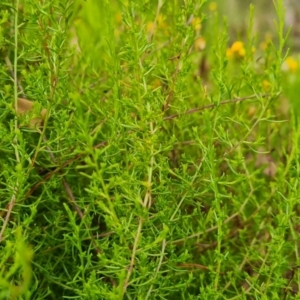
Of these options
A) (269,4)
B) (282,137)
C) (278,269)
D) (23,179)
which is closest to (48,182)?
(23,179)

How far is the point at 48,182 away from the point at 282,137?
0.61 meters

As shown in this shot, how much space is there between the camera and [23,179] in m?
0.64

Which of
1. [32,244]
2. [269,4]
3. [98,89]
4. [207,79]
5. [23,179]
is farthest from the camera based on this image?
[269,4]

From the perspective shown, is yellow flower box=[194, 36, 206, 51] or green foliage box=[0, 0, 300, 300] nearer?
green foliage box=[0, 0, 300, 300]

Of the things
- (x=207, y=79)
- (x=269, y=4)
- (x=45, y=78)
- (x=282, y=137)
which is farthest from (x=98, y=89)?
(x=269, y=4)

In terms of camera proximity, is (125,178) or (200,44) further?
(200,44)

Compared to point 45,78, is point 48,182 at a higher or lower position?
lower

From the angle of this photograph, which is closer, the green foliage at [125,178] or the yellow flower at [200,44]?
the green foliage at [125,178]

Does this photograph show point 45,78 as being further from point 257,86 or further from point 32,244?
point 257,86

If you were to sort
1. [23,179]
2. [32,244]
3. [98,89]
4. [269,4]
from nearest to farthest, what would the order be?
[23,179] < [32,244] < [98,89] < [269,4]

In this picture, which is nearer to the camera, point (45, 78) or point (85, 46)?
point (45, 78)

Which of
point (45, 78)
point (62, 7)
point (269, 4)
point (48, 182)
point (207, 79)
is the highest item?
point (62, 7)

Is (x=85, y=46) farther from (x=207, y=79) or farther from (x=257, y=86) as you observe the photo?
(x=207, y=79)

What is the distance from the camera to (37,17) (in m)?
0.68
